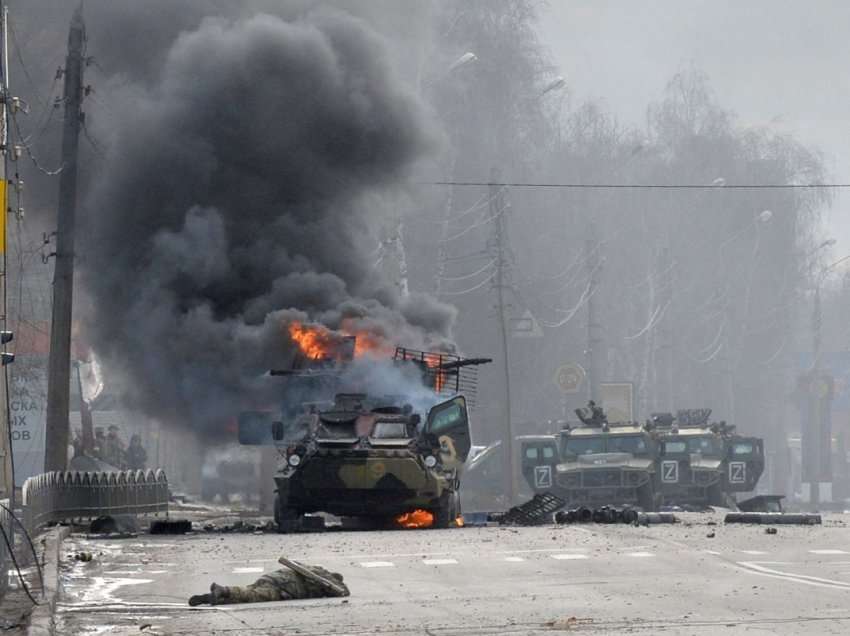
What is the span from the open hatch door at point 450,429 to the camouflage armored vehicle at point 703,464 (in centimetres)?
1278

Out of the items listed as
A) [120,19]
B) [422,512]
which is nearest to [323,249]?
[120,19]

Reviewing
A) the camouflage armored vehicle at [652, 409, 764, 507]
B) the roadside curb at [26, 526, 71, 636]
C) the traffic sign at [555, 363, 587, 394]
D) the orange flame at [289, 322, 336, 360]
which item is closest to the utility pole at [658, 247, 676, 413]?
the traffic sign at [555, 363, 587, 394]

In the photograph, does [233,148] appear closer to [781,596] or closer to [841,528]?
[841,528]

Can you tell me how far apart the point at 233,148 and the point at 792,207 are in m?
54.9

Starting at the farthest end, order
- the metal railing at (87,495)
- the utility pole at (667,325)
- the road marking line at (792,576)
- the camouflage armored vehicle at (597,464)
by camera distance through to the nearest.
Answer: the utility pole at (667,325) < the camouflage armored vehicle at (597,464) < the metal railing at (87,495) < the road marking line at (792,576)

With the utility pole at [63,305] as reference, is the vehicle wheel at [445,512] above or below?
below

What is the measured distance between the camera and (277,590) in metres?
13.3

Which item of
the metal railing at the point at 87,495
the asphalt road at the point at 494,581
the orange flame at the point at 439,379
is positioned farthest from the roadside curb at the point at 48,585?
the orange flame at the point at 439,379

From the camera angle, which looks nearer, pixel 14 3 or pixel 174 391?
pixel 174 391

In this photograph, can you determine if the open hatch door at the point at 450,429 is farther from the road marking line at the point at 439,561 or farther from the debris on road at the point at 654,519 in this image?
the road marking line at the point at 439,561

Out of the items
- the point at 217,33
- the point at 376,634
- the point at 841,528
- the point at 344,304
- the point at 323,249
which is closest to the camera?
the point at 376,634

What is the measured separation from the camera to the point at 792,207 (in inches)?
3307

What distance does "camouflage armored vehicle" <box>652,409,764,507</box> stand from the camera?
120ft

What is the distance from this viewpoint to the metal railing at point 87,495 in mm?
24400
